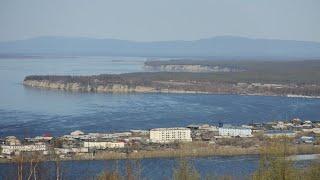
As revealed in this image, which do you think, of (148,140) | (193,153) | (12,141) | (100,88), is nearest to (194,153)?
(193,153)

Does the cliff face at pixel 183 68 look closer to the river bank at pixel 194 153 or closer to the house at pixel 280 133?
the house at pixel 280 133

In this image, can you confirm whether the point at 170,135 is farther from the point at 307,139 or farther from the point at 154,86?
the point at 154,86

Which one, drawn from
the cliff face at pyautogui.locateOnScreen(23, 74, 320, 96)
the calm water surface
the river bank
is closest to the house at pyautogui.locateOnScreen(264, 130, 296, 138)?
the river bank

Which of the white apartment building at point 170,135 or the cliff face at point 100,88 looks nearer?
the white apartment building at point 170,135

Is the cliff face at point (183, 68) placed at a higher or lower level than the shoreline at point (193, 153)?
higher

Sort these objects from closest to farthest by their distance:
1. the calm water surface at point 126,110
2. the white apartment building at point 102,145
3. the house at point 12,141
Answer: the house at point 12,141 < the white apartment building at point 102,145 < the calm water surface at point 126,110

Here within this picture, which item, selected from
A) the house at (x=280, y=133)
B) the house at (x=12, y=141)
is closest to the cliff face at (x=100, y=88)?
the house at (x=280, y=133)

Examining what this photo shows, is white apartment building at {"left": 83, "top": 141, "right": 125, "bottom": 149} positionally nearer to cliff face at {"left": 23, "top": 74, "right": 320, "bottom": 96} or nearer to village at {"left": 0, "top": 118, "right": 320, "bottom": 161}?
village at {"left": 0, "top": 118, "right": 320, "bottom": 161}

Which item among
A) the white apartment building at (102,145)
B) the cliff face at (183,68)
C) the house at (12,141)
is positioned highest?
the cliff face at (183,68)

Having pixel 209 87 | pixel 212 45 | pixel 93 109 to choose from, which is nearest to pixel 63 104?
pixel 93 109
